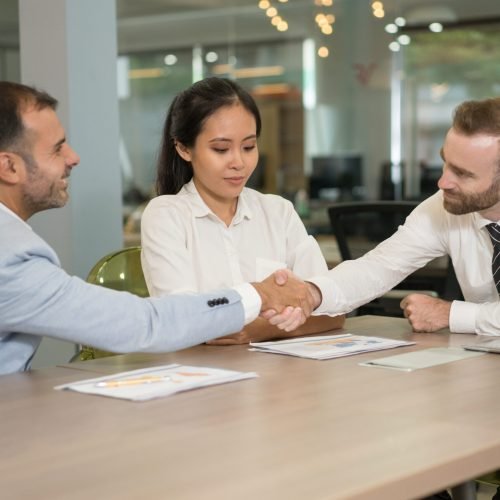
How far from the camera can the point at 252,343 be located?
254 centimetres

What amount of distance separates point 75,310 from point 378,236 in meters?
2.36

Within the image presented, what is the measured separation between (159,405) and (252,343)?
787 mm

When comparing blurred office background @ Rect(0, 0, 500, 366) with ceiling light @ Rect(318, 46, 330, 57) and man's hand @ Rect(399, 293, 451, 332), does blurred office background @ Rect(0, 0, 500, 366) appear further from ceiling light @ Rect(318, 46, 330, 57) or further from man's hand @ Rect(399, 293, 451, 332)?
man's hand @ Rect(399, 293, 451, 332)

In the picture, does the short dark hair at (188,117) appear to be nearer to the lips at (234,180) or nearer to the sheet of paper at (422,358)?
the lips at (234,180)

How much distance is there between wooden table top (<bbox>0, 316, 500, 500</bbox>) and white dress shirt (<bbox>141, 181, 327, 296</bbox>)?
0.64 m

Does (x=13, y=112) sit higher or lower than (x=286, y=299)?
higher

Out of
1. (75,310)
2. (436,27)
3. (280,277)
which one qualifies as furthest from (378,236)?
(436,27)

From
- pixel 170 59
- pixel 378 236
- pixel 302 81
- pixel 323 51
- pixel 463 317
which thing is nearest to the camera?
pixel 463 317

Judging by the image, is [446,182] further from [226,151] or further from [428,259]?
[226,151]

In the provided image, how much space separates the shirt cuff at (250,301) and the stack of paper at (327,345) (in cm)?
14

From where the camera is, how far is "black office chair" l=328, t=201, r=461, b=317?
13.4ft

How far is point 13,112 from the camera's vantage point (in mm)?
2234

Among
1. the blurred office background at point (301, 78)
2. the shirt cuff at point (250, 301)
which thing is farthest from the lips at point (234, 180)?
the blurred office background at point (301, 78)

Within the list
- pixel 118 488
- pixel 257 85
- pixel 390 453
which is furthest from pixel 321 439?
pixel 257 85
